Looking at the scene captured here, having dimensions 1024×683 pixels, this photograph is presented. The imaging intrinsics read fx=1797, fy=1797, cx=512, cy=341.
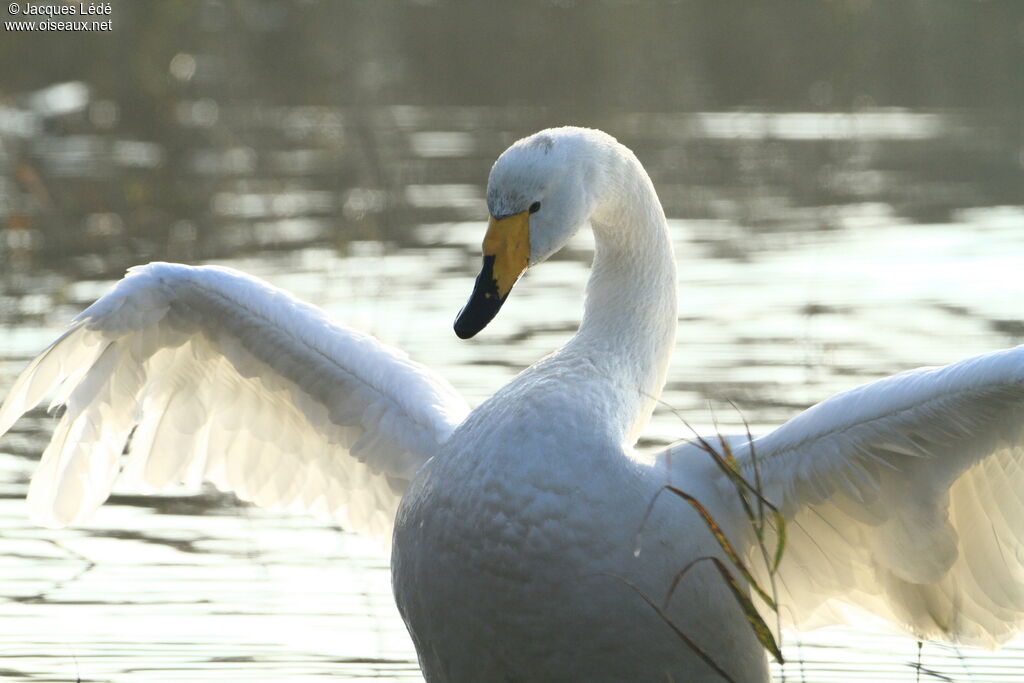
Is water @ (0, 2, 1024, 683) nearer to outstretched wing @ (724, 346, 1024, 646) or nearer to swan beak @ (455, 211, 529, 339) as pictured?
outstretched wing @ (724, 346, 1024, 646)

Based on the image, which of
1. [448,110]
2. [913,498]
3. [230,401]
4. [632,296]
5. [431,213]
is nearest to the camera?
[913,498]

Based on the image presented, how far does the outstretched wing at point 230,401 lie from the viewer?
627 cm

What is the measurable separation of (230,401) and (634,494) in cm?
233

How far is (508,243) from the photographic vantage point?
521cm

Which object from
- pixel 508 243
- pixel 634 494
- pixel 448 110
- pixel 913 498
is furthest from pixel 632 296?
pixel 448 110

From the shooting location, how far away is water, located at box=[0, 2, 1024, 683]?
23.2 feet

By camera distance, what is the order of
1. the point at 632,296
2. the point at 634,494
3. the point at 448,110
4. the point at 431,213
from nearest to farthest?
the point at 634,494
the point at 632,296
the point at 431,213
the point at 448,110

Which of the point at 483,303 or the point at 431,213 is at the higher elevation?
the point at 483,303

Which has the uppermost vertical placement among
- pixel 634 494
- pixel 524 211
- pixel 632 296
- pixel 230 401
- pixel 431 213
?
pixel 524 211

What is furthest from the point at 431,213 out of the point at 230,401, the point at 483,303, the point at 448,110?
the point at 483,303

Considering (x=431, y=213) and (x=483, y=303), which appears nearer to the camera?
(x=483, y=303)

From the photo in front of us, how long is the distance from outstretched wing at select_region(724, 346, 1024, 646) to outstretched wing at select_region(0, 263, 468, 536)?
4.53ft

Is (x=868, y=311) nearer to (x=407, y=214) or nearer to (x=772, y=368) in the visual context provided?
(x=772, y=368)

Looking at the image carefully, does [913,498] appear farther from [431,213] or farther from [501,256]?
[431,213]
